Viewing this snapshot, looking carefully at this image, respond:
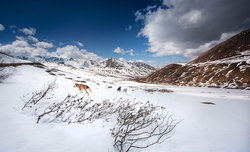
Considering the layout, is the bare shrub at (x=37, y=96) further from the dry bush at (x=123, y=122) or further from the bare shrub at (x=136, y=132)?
the bare shrub at (x=136, y=132)

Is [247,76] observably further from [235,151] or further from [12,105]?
[12,105]

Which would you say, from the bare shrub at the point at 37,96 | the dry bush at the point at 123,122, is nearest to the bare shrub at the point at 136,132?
the dry bush at the point at 123,122

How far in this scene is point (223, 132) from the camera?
4219 mm

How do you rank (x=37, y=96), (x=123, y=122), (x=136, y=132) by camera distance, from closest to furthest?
1. (x=136, y=132)
2. (x=123, y=122)
3. (x=37, y=96)

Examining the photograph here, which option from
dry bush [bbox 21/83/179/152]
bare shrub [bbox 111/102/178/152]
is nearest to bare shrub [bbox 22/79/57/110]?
dry bush [bbox 21/83/179/152]

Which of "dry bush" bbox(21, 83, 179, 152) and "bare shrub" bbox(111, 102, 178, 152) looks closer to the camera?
"bare shrub" bbox(111, 102, 178, 152)

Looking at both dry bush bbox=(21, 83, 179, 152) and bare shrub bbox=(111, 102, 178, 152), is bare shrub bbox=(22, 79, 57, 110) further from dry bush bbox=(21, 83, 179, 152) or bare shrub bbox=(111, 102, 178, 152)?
bare shrub bbox=(111, 102, 178, 152)

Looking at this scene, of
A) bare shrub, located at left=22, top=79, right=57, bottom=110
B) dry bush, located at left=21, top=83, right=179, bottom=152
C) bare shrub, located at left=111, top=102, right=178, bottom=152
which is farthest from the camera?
bare shrub, located at left=22, top=79, right=57, bottom=110

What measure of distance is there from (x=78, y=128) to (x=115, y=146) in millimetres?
1509

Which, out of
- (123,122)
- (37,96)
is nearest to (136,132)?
(123,122)

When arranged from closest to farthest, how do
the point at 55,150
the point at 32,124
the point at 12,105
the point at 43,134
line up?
1. the point at 55,150
2. the point at 43,134
3. the point at 32,124
4. the point at 12,105

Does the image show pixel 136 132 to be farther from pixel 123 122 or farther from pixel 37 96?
pixel 37 96

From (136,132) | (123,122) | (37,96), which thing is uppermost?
(37,96)

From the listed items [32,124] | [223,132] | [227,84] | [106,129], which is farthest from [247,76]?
[32,124]
